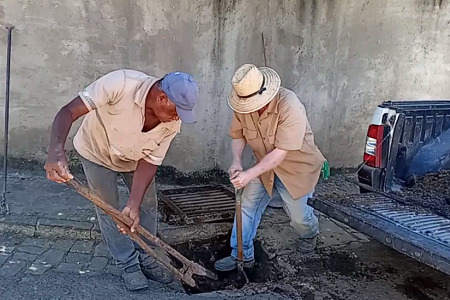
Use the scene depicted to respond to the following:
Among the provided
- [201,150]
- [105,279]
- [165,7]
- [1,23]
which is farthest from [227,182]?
[1,23]

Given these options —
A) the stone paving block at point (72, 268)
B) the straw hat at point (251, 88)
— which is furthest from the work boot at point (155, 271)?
the straw hat at point (251, 88)

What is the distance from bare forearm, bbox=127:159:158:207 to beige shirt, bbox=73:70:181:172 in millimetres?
47

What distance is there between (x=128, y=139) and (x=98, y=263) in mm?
1315

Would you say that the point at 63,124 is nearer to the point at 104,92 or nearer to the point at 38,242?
the point at 104,92

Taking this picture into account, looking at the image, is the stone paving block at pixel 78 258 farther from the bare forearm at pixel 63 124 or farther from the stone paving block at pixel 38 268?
the bare forearm at pixel 63 124

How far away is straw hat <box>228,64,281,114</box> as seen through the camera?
3.81m

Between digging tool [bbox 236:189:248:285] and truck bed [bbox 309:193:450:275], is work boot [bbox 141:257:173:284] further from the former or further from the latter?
truck bed [bbox 309:193:450:275]

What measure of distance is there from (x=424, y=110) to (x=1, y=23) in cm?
433

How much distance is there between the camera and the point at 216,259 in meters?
4.84

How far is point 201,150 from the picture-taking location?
6.34 metres

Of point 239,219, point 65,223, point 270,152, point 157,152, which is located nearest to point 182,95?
point 157,152

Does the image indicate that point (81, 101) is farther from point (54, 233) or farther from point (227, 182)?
point (227, 182)

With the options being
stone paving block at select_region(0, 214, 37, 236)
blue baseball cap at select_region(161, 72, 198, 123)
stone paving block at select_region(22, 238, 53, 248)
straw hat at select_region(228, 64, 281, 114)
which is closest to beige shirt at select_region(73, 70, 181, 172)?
blue baseball cap at select_region(161, 72, 198, 123)

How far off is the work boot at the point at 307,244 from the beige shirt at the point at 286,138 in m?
0.59
